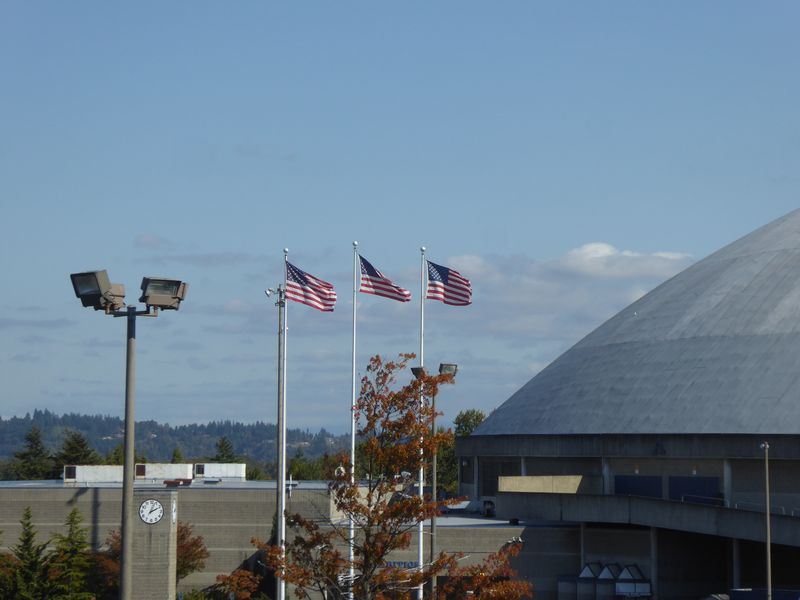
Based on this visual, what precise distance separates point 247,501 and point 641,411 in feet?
60.1

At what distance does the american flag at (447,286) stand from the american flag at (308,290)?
4.23m

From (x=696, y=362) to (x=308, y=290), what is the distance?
2455 centimetres

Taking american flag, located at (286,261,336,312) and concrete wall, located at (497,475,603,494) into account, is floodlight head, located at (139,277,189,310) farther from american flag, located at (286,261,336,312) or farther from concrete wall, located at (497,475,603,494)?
concrete wall, located at (497,475,603,494)

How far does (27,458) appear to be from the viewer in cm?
15725

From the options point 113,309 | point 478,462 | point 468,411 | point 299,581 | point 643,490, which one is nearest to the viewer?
point 113,309

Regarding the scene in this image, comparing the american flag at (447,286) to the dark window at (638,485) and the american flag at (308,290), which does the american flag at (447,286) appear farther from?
the dark window at (638,485)

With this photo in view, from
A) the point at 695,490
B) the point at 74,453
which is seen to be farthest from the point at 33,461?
the point at 695,490

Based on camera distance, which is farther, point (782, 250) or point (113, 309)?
point (782, 250)

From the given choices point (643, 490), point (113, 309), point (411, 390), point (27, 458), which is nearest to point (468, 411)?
point (27, 458)

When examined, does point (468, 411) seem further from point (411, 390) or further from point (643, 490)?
point (411, 390)

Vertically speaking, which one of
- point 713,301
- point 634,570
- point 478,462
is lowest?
point 634,570

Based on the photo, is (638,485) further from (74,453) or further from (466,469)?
(74,453)

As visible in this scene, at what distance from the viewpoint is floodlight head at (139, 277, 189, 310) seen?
20688 mm

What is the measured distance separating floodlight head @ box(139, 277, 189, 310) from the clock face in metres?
25.7
